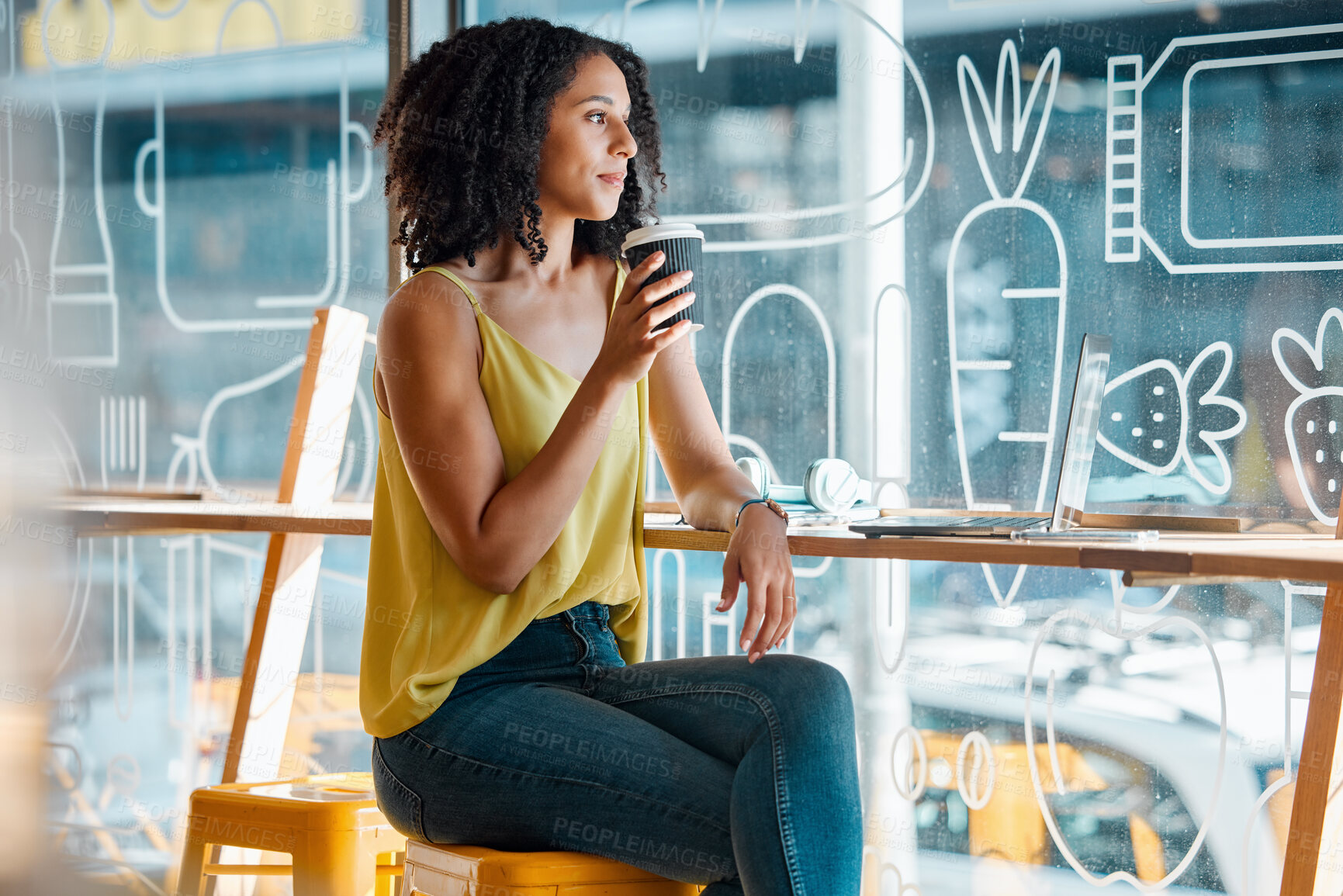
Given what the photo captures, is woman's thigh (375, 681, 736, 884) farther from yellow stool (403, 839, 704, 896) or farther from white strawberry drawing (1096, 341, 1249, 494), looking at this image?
white strawberry drawing (1096, 341, 1249, 494)

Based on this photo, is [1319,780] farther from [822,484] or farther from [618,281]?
[618,281]

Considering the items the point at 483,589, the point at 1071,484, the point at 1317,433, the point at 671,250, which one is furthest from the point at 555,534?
the point at 1317,433

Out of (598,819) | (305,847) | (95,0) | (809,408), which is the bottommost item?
(305,847)

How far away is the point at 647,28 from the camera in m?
2.38

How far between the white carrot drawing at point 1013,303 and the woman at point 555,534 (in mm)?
655

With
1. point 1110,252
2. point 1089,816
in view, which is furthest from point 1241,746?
point 1110,252

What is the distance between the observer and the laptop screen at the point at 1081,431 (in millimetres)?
1507

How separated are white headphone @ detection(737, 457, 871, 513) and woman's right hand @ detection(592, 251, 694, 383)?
435mm

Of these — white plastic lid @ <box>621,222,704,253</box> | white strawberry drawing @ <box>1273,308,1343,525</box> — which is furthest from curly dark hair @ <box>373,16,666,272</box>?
white strawberry drawing @ <box>1273,308,1343,525</box>

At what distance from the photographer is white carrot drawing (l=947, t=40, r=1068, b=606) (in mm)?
2018

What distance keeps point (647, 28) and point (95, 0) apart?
1393mm

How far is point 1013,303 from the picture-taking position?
204cm

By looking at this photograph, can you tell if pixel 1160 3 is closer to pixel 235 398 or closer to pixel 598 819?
pixel 598 819

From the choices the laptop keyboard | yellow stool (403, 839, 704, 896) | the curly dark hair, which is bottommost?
yellow stool (403, 839, 704, 896)
